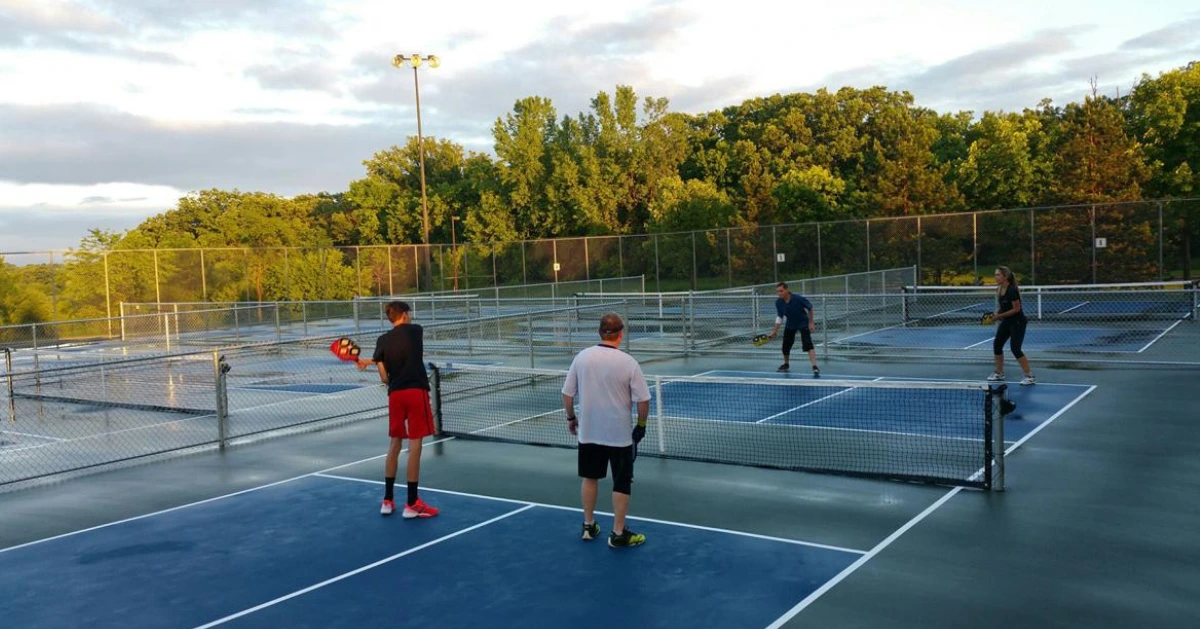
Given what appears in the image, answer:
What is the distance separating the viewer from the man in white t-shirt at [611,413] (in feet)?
23.2

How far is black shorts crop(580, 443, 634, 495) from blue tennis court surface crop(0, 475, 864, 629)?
0.54 metres

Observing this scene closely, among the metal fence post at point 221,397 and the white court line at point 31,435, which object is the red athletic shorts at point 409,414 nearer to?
the metal fence post at point 221,397

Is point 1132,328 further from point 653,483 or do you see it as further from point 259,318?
point 259,318

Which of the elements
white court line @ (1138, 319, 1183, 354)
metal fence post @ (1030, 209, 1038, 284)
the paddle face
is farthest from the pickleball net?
metal fence post @ (1030, 209, 1038, 284)

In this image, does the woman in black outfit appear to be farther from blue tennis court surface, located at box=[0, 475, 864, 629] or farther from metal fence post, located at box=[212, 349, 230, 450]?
metal fence post, located at box=[212, 349, 230, 450]

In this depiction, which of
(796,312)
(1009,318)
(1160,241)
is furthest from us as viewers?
(1160,241)

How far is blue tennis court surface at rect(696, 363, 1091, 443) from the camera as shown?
37.6ft

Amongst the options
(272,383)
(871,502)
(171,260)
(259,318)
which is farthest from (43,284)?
(871,502)

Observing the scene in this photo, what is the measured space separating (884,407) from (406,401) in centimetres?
745

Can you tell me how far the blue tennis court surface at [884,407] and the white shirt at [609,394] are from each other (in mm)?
5399

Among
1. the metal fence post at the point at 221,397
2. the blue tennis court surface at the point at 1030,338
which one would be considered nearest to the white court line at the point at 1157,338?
the blue tennis court surface at the point at 1030,338

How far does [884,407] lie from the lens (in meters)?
13.0

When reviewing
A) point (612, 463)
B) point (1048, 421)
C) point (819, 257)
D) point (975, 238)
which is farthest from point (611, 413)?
point (819, 257)

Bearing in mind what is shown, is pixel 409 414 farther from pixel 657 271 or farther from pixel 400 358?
pixel 657 271
